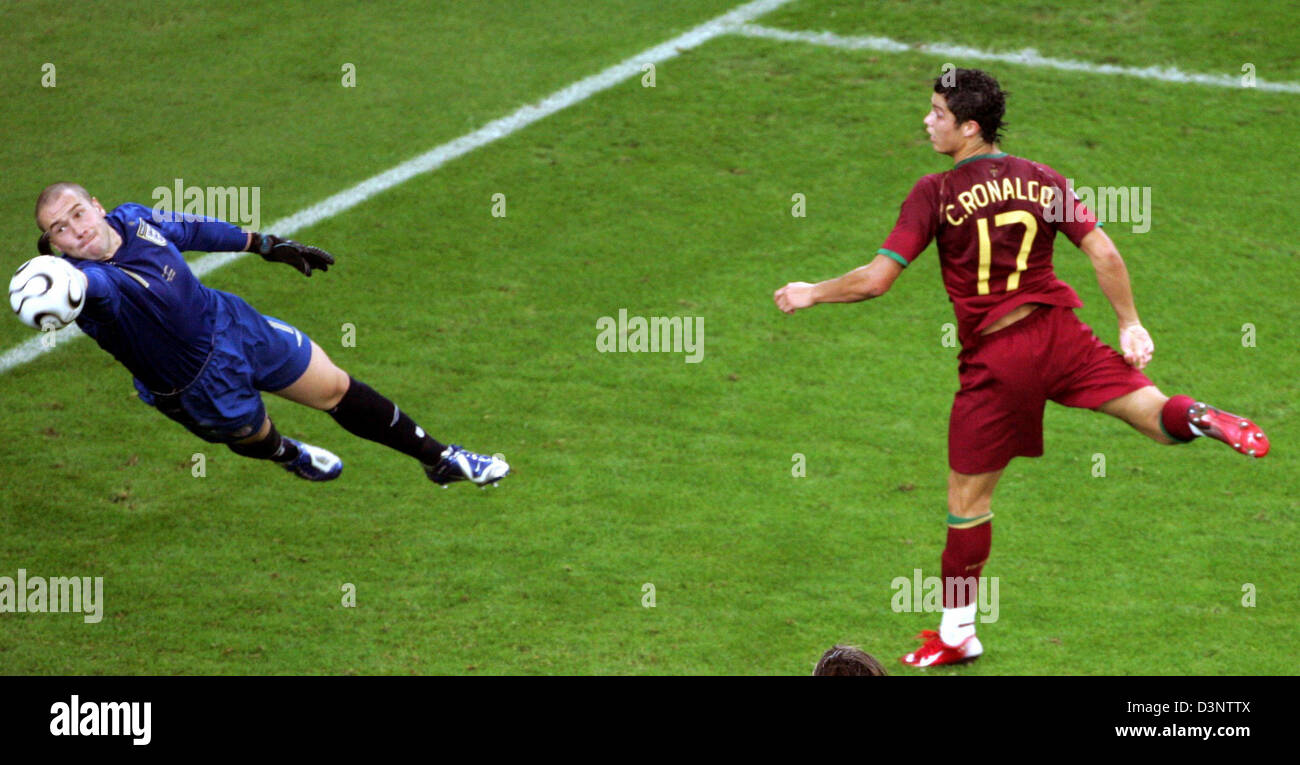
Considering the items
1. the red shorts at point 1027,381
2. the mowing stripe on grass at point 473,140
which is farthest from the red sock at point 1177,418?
the mowing stripe on grass at point 473,140

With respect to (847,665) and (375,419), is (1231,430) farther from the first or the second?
(375,419)

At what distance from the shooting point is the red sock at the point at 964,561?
6.15 meters

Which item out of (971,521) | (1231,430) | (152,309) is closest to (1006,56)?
(971,521)

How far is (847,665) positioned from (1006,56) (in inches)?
377

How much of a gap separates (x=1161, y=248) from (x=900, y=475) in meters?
3.20

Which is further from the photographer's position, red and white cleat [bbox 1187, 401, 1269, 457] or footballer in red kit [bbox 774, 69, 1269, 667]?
footballer in red kit [bbox 774, 69, 1269, 667]

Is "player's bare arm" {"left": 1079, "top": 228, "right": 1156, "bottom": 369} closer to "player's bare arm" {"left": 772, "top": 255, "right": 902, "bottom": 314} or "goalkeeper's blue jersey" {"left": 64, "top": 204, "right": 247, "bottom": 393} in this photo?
"player's bare arm" {"left": 772, "top": 255, "right": 902, "bottom": 314}

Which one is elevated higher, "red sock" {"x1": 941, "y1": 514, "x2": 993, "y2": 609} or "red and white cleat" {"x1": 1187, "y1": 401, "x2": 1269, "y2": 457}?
"red and white cleat" {"x1": 1187, "y1": 401, "x2": 1269, "y2": 457}

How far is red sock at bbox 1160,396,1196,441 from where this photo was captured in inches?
221

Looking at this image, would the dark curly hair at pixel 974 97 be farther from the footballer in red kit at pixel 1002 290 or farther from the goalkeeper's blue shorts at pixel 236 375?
the goalkeeper's blue shorts at pixel 236 375

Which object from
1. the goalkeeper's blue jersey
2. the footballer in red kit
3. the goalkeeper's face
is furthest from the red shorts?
the goalkeeper's face

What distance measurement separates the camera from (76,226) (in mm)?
6004

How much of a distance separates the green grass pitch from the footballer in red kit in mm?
1151

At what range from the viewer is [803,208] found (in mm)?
10336
